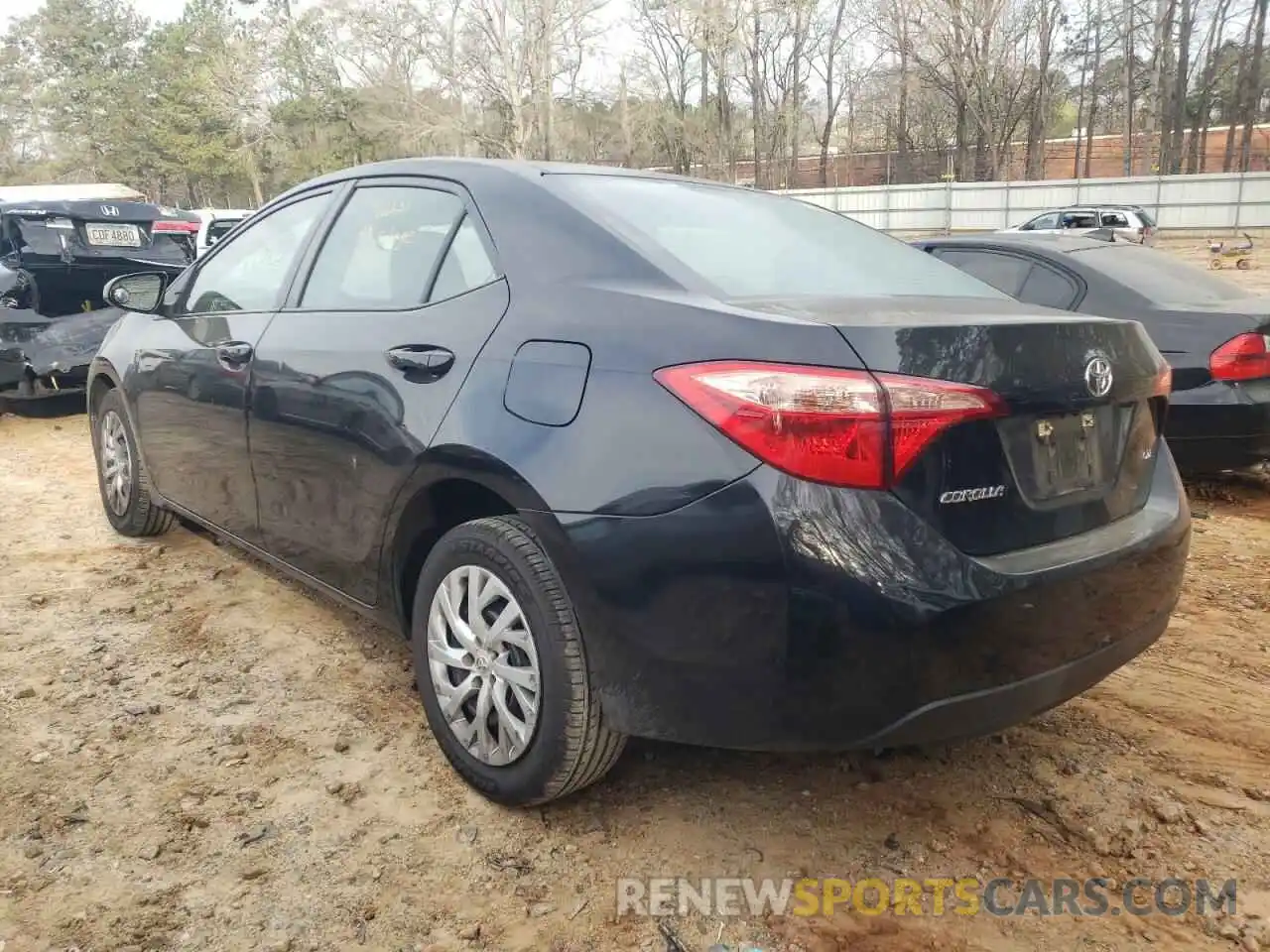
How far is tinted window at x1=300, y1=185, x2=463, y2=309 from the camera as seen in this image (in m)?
2.66

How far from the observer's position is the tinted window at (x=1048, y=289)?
5031 mm

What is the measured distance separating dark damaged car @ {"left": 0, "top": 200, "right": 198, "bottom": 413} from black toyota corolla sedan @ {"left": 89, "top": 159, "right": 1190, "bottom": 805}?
560 cm

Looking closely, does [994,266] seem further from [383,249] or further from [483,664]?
[483,664]

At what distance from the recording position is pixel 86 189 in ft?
118

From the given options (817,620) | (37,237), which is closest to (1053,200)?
(37,237)

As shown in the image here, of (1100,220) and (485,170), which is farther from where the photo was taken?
(1100,220)

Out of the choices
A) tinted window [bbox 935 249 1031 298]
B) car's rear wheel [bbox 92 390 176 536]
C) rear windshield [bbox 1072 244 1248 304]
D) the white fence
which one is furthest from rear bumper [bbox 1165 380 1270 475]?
the white fence

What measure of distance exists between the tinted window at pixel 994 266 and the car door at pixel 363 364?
11.8ft

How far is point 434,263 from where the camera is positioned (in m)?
2.62

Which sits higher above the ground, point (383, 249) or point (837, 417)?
point (383, 249)

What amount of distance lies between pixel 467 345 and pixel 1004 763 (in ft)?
5.99

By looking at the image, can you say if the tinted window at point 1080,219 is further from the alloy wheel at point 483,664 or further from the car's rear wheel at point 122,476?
the alloy wheel at point 483,664

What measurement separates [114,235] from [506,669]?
23.3 ft

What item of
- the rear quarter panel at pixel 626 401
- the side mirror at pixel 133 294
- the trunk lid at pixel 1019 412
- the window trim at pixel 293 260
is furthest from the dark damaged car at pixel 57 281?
the trunk lid at pixel 1019 412
